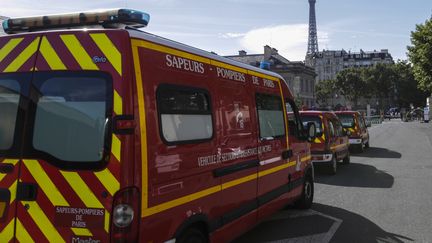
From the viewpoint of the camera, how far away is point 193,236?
4473mm

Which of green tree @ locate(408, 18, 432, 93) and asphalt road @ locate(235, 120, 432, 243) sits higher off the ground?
green tree @ locate(408, 18, 432, 93)

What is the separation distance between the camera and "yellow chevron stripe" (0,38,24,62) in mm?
3938

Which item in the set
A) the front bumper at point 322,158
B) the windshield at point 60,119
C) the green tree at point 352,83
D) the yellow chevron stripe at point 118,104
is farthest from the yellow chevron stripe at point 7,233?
the green tree at point 352,83

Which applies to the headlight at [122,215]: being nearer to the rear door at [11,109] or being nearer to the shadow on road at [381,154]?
the rear door at [11,109]

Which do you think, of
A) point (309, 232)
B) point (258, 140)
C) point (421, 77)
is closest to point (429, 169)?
point (309, 232)

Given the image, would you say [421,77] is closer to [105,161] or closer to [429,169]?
[429,169]

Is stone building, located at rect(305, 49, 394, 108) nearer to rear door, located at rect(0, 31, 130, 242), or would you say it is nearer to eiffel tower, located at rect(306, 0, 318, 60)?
eiffel tower, located at rect(306, 0, 318, 60)

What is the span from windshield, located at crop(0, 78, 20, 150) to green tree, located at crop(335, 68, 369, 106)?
111 metres

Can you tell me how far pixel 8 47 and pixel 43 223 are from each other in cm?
145

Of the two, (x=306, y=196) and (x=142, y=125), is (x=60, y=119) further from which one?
(x=306, y=196)

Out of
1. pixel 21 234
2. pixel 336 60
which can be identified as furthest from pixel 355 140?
pixel 336 60

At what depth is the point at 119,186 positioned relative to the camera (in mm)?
3512

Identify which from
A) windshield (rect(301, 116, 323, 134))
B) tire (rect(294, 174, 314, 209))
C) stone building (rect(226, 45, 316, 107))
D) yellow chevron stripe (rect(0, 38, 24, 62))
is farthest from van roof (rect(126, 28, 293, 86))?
stone building (rect(226, 45, 316, 107))

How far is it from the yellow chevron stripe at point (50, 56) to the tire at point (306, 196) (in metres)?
5.51
